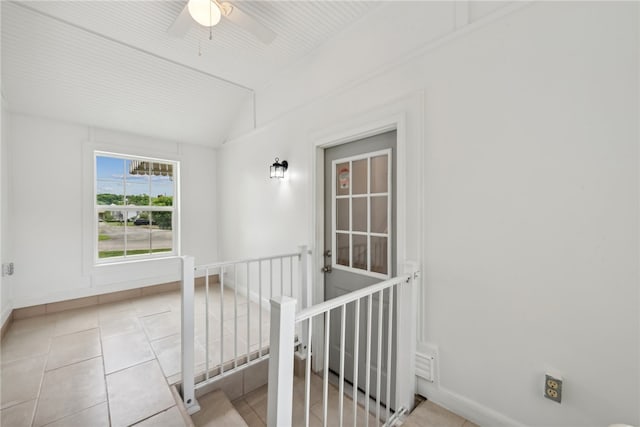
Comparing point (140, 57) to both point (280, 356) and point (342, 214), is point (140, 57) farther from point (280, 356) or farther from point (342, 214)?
point (280, 356)

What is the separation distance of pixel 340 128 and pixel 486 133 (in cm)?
112

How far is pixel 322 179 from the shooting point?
2.53 m

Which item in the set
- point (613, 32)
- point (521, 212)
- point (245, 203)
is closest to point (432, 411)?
point (521, 212)

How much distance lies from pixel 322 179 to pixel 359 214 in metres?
0.54

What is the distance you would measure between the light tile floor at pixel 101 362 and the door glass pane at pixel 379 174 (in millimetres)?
1491

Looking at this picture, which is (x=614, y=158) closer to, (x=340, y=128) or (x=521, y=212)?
(x=521, y=212)

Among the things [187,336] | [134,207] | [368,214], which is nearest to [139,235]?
[134,207]

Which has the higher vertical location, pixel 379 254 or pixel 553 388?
pixel 379 254

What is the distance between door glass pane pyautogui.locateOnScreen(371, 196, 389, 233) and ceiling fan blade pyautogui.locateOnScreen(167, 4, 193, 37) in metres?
1.82

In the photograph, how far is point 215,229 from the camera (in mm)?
4469

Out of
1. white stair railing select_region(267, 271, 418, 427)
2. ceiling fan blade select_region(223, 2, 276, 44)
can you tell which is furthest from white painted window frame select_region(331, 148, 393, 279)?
ceiling fan blade select_region(223, 2, 276, 44)

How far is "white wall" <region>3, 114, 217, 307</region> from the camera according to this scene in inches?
118

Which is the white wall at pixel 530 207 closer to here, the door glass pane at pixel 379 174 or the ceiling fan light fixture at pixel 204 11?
→ the door glass pane at pixel 379 174

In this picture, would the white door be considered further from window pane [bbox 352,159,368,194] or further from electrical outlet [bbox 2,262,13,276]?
electrical outlet [bbox 2,262,13,276]
